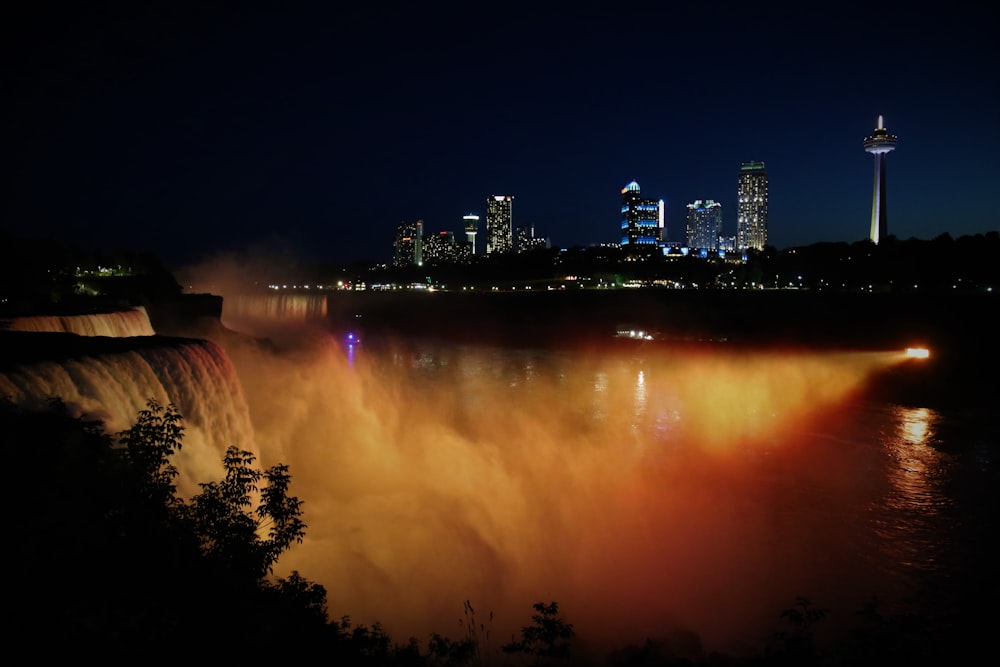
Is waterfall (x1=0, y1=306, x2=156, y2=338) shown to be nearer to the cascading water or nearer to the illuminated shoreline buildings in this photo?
the cascading water

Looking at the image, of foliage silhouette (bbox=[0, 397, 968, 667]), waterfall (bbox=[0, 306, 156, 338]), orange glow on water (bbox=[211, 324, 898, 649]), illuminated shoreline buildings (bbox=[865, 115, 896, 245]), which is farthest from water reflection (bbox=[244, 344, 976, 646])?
illuminated shoreline buildings (bbox=[865, 115, 896, 245])

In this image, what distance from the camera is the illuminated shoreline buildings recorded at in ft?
468

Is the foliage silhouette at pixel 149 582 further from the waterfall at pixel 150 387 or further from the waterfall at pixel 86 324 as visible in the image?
the waterfall at pixel 86 324

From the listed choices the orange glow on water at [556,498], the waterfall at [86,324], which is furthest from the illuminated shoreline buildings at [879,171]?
the waterfall at [86,324]

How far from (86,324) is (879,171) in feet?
560

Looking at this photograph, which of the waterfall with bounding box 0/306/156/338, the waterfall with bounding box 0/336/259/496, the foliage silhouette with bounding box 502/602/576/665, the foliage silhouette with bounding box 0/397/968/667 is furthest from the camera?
the waterfall with bounding box 0/306/156/338

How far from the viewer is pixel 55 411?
34.4 ft

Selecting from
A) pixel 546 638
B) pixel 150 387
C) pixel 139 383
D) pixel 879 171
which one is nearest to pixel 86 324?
pixel 150 387

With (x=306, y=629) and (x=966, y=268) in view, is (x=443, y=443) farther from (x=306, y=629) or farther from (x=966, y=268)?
(x=966, y=268)

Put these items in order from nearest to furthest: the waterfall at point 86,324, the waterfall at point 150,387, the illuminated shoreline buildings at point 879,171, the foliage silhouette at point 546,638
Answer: the foliage silhouette at point 546,638 → the waterfall at point 150,387 → the waterfall at point 86,324 → the illuminated shoreline buildings at point 879,171

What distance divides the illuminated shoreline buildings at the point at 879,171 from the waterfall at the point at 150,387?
156 m

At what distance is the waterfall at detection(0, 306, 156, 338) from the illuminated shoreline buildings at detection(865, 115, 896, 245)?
154777 millimetres

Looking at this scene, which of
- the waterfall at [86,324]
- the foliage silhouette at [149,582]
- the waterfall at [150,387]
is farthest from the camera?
the waterfall at [86,324]

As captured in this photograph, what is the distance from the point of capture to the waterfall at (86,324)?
1860cm
